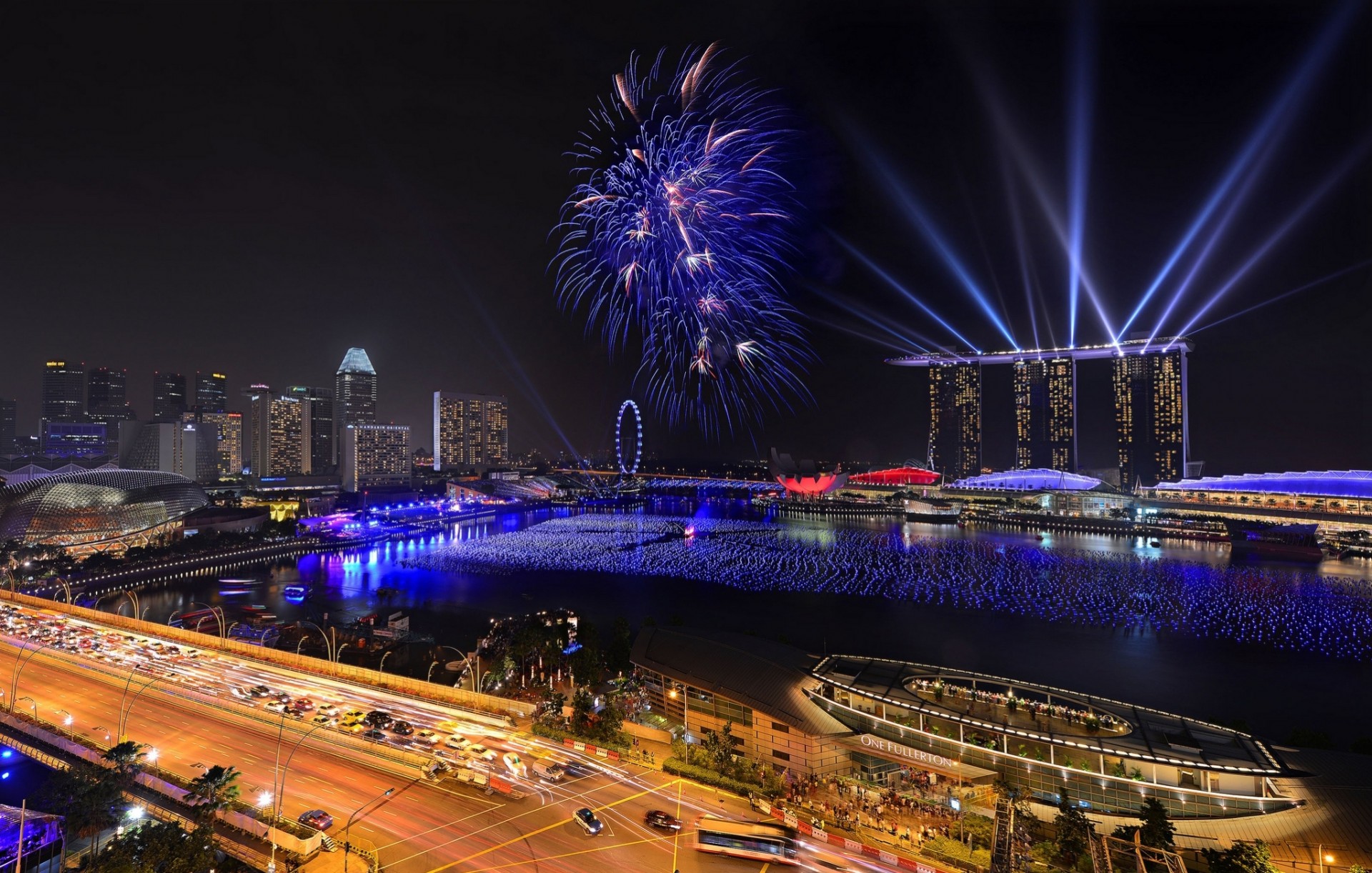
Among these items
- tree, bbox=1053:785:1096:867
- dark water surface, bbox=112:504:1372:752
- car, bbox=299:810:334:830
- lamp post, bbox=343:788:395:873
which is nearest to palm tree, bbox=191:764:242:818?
car, bbox=299:810:334:830

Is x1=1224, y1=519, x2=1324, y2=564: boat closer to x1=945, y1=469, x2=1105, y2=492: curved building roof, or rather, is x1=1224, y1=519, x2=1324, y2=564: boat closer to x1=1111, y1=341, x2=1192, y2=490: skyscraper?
x1=945, y1=469, x2=1105, y2=492: curved building roof

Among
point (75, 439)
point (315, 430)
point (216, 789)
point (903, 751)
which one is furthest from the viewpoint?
point (315, 430)

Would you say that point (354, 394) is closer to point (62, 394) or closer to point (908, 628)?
point (62, 394)

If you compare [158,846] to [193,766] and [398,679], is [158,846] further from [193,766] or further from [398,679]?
[398,679]

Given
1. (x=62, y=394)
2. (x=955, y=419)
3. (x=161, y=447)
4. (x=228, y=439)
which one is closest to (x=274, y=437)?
(x=228, y=439)

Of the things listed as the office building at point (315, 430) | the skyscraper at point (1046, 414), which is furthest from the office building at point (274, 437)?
the skyscraper at point (1046, 414)

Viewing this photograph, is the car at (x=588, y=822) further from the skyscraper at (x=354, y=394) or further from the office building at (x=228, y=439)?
the skyscraper at (x=354, y=394)

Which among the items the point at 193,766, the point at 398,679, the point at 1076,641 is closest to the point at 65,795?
the point at 193,766
